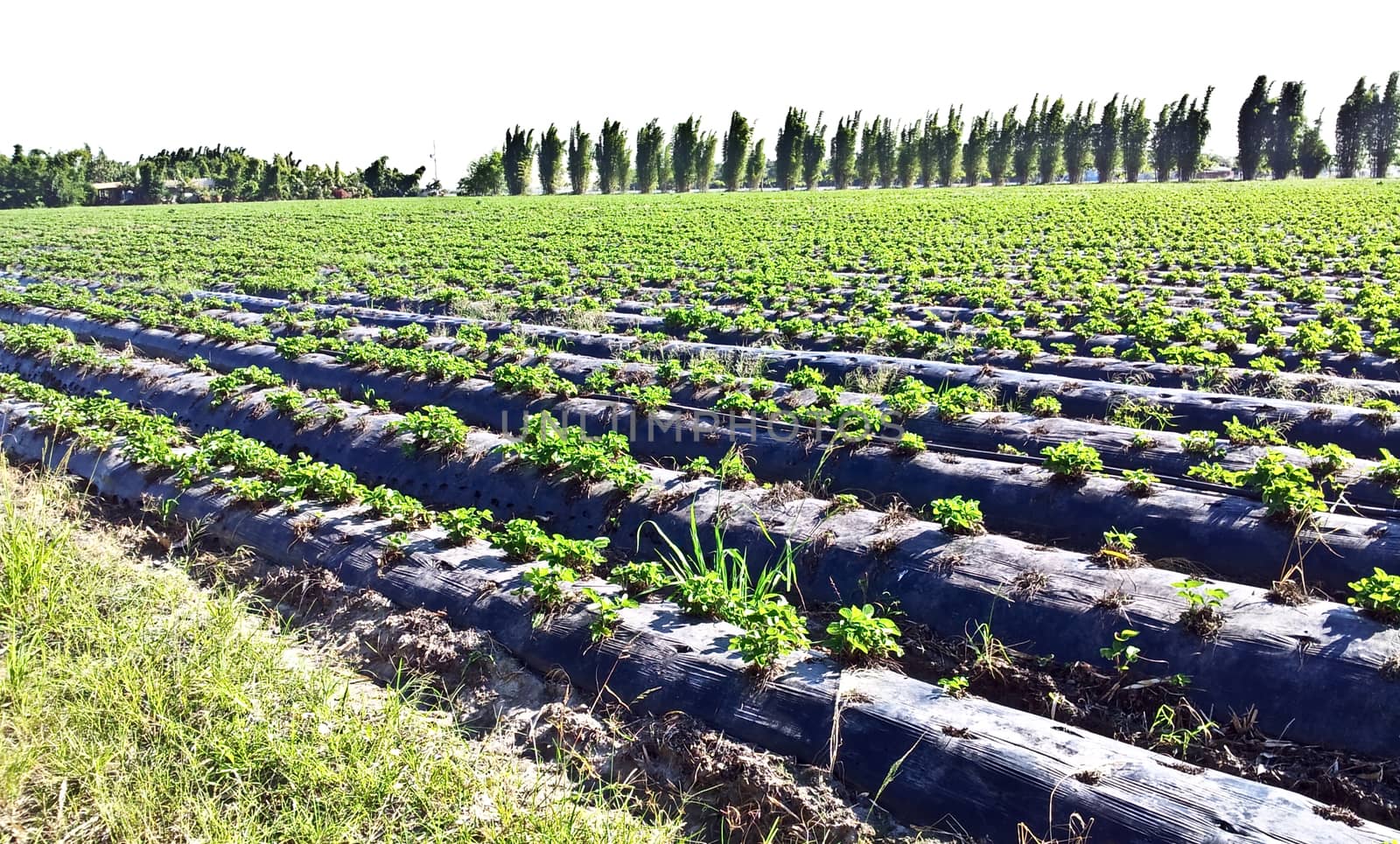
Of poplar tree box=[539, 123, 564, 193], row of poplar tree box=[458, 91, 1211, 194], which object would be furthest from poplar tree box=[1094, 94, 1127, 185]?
poplar tree box=[539, 123, 564, 193]

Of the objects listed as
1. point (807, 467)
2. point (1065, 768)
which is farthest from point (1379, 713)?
point (807, 467)

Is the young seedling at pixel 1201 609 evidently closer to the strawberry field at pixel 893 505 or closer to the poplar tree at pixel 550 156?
the strawberry field at pixel 893 505

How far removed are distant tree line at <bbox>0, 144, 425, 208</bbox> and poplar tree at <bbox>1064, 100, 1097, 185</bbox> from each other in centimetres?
6444

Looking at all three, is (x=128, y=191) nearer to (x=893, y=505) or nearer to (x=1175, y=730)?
(x=893, y=505)

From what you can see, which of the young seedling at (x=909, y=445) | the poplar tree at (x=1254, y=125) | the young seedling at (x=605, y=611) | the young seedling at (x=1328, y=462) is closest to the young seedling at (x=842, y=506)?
the young seedling at (x=909, y=445)

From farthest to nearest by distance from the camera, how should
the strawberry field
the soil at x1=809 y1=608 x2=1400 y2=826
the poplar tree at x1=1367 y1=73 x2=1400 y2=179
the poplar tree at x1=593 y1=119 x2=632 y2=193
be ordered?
1. the poplar tree at x1=593 y1=119 x2=632 y2=193
2. the poplar tree at x1=1367 y1=73 x2=1400 y2=179
3. the strawberry field
4. the soil at x1=809 y1=608 x2=1400 y2=826

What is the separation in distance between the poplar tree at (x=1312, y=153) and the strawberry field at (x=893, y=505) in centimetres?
7109

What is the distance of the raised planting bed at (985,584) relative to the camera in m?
3.55

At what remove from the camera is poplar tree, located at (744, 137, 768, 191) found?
3219 inches

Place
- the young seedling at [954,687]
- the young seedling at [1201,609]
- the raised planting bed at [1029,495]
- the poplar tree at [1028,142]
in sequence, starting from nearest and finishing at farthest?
the young seedling at [954,687], the young seedling at [1201,609], the raised planting bed at [1029,495], the poplar tree at [1028,142]

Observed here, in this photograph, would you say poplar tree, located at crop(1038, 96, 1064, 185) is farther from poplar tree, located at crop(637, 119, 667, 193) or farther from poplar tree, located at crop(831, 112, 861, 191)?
poplar tree, located at crop(637, 119, 667, 193)

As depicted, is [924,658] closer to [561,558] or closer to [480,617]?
[561,558]

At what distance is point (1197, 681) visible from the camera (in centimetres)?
376

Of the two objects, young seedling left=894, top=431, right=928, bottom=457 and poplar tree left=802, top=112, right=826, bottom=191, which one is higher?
poplar tree left=802, top=112, right=826, bottom=191
